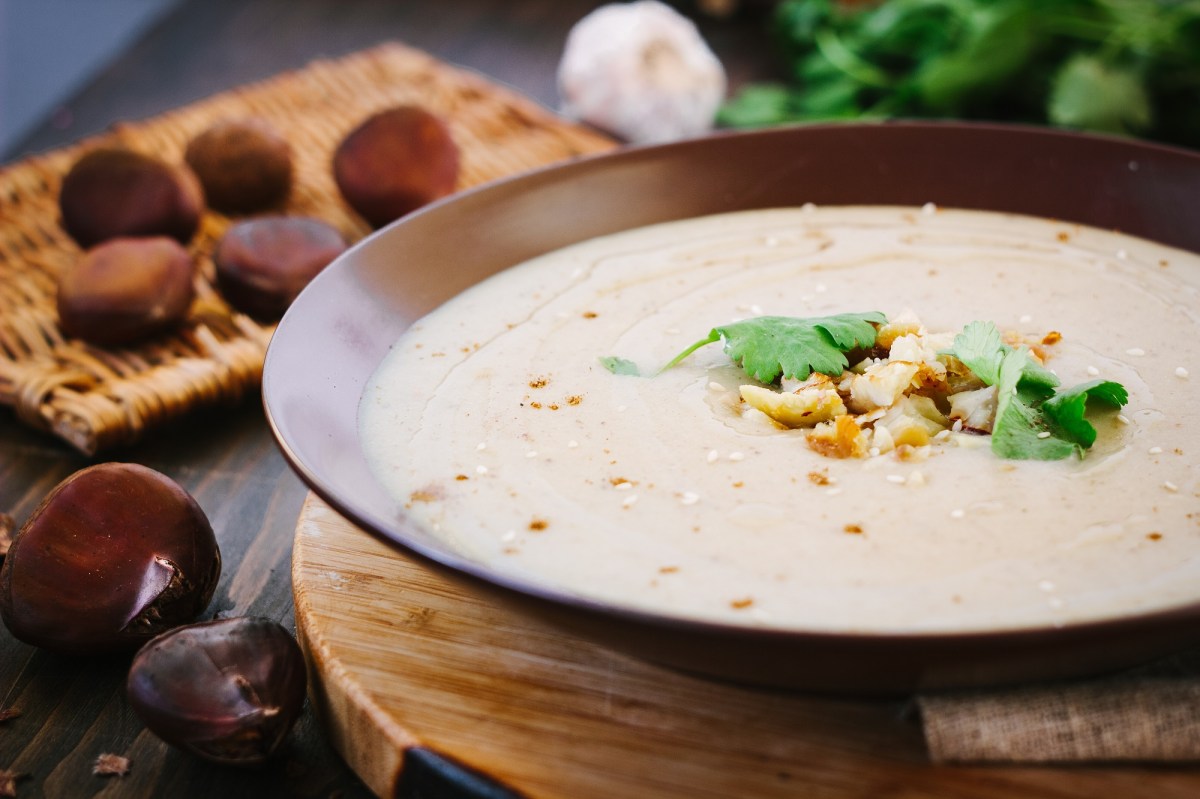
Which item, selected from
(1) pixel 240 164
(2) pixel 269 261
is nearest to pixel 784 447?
(2) pixel 269 261

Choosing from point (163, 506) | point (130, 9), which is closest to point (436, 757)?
point (163, 506)

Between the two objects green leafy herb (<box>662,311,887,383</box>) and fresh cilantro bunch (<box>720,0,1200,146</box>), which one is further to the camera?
fresh cilantro bunch (<box>720,0,1200,146</box>)

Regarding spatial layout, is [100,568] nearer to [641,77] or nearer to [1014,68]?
[641,77]

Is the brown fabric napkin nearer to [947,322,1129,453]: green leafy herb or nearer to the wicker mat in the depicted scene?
[947,322,1129,453]: green leafy herb

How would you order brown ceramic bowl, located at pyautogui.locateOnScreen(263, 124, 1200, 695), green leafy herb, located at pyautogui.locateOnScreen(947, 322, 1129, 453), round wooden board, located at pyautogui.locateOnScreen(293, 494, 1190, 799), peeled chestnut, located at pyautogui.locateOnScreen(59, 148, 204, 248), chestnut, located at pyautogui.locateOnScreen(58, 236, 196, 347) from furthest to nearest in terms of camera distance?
peeled chestnut, located at pyautogui.locateOnScreen(59, 148, 204, 248) → chestnut, located at pyautogui.locateOnScreen(58, 236, 196, 347) → green leafy herb, located at pyautogui.locateOnScreen(947, 322, 1129, 453) → round wooden board, located at pyautogui.locateOnScreen(293, 494, 1190, 799) → brown ceramic bowl, located at pyautogui.locateOnScreen(263, 124, 1200, 695)

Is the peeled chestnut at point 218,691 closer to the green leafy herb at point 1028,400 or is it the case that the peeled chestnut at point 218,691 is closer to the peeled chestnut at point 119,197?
the green leafy herb at point 1028,400

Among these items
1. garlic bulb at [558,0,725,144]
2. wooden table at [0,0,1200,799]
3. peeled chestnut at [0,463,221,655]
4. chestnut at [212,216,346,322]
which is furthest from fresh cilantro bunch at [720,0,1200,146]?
peeled chestnut at [0,463,221,655]

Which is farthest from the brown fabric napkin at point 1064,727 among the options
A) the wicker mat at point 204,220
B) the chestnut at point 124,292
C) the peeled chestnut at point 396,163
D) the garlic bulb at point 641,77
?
the garlic bulb at point 641,77

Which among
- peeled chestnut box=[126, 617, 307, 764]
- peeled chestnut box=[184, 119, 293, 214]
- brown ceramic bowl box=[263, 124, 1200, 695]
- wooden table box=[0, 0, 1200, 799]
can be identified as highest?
brown ceramic bowl box=[263, 124, 1200, 695]
